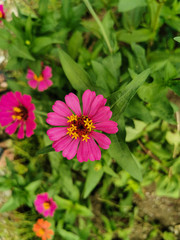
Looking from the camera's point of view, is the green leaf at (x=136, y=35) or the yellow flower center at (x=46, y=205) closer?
the green leaf at (x=136, y=35)

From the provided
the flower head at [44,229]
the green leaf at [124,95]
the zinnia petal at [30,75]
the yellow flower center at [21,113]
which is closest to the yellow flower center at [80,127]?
the green leaf at [124,95]

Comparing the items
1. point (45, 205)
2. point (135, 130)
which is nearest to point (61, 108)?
point (135, 130)

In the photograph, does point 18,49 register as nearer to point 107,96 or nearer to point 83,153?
point 107,96

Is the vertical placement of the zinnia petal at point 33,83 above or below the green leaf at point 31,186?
above

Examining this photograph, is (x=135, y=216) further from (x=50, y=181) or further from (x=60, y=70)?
(x=60, y=70)

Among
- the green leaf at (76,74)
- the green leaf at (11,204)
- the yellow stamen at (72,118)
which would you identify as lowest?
the green leaf at (11,204)

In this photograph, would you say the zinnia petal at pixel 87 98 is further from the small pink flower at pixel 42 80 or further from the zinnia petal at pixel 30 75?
the zinnia petal at pixel 30 75

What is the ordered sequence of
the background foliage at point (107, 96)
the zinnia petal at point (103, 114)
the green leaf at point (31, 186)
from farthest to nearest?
1. the green leaf at point (31, 186)
2. the background foliage at point (107, 96)
3. the zinnia petal at point (103, 114)
